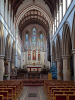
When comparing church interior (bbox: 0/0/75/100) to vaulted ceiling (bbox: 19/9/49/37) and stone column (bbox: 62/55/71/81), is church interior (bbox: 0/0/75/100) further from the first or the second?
stone column (bbox: 62/55/71/81)

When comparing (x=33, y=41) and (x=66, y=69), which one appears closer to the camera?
(x=66, y=69)

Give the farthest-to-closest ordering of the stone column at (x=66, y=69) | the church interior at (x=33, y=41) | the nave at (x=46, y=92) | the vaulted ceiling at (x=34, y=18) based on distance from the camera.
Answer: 1. the vaulted ceiling at (x=34, y=18)
2. the church interior at (x=33, y=41)
3. the stone column at (x=66, y=69)
4. the nave at (x=46, y=92)

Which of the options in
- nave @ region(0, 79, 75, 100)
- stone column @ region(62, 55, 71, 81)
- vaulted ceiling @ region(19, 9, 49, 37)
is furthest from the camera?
vaulted ceiling @ region(19, 9, 49, 37)

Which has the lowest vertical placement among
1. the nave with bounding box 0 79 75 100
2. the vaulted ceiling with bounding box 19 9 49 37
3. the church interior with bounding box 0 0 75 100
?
the nave with bounding box 0 79 75 100

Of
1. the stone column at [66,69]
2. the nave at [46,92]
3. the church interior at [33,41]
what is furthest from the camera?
the church interior at [33,41]

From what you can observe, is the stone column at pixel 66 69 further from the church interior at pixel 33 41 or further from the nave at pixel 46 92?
the nave at pixel 46 92

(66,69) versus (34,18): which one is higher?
(34,18)

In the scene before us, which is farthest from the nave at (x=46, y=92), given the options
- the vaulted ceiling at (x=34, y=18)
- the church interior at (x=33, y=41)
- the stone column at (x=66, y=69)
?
the vaulted ceiling at (x=34, y=18)

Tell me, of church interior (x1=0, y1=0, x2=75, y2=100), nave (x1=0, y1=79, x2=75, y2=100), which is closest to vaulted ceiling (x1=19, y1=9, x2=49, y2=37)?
church interior (x1=0, y1=0, x2=75, y2=100)

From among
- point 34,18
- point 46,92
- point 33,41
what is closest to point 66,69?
point 46,92

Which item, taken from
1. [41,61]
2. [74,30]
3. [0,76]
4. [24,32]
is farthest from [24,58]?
[74,30]

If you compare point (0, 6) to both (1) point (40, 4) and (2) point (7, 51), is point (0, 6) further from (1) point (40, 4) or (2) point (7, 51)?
(1) point (40, 4)

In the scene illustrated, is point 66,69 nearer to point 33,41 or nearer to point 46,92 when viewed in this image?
point 46,92

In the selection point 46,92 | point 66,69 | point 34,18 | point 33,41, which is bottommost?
point 46,92
